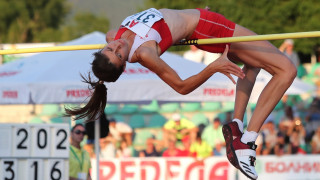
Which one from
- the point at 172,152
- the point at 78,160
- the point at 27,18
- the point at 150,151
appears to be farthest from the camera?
the point at 27,18

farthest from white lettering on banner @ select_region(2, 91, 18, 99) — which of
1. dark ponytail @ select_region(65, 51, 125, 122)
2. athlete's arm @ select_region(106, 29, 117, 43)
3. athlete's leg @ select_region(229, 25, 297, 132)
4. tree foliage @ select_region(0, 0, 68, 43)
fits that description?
tree foliage @ select_region(0, 0, 68, 43)

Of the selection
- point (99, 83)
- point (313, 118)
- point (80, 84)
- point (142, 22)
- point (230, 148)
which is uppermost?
Result: point (313, 118)

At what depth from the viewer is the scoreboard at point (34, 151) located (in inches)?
356

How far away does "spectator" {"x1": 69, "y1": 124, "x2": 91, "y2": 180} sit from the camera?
11.6 metres

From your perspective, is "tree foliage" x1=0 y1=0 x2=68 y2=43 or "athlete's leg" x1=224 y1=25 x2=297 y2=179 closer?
"athlete's leg" x1=224 y1=25 x2=297 y2=179

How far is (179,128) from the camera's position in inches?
587

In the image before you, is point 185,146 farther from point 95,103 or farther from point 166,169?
point 95,103

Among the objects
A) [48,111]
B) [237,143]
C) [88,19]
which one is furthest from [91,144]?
[88,19]

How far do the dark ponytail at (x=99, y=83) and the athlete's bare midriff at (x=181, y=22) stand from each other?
580 mm

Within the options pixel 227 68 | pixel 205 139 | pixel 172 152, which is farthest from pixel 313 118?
pixel 227 68

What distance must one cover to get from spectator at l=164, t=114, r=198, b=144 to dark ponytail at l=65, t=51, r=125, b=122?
6.51 metres

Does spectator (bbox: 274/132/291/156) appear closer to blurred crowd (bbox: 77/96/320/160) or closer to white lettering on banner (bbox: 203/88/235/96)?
blurred crowd (bbox: 77/96/320/160)

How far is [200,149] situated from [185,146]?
0.39 metres

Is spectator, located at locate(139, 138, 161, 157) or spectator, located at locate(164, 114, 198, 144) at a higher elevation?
spectator, located at locate(164, 114, 198, 144)
